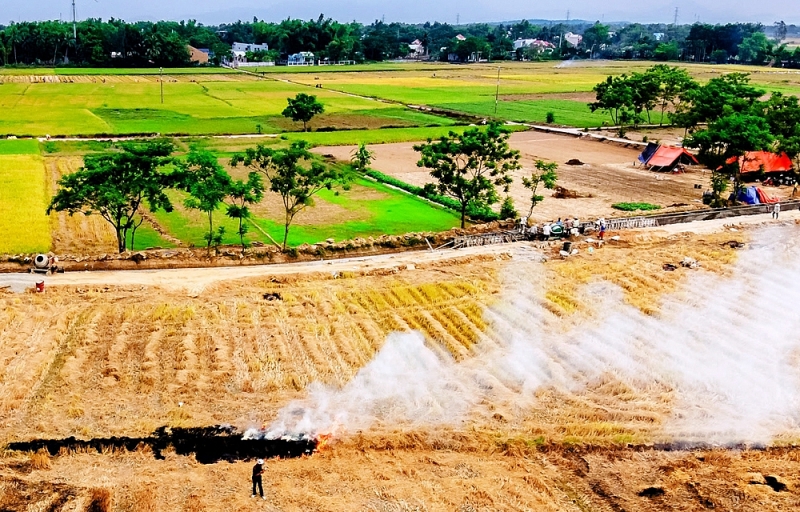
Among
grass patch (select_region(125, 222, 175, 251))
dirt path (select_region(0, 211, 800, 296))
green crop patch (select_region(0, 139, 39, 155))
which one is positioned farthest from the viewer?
green crop patch (select_region(0, 139, 39, 155))

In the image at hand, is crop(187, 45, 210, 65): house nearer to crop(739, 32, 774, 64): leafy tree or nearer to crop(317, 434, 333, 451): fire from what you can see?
crop(739, 32, 774, 64): leafy tree

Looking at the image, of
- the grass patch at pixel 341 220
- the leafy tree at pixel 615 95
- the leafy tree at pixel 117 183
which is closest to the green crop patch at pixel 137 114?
the grass patch at pixel 341 220

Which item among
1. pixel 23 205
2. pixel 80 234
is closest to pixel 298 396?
pixel 80 234

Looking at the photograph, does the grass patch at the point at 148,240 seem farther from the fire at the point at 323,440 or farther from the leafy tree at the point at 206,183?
the fire at the point at 323,440

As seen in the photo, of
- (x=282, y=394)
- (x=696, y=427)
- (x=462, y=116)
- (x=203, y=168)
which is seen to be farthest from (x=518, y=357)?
(x=462, y=116)

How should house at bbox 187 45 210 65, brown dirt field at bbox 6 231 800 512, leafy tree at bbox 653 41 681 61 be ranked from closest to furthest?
brown dirt field at bbox 6 231 800 512
house at bbox 187 45 210 65
leafy tree at bbox 653 41 681 61

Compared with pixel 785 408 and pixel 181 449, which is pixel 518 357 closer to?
pixel 785 408

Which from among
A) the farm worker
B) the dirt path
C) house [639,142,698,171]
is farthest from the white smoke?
house [639,142,698,171]
